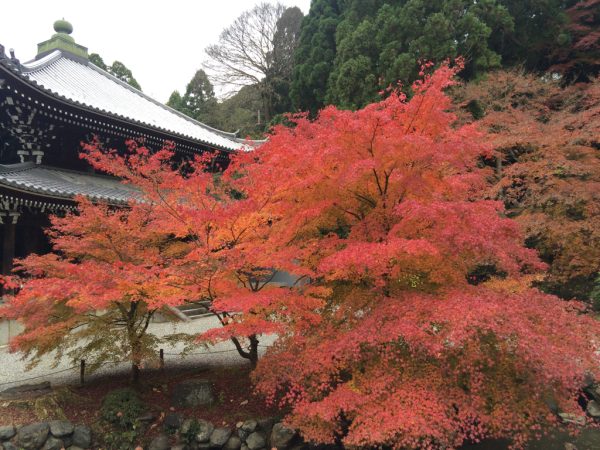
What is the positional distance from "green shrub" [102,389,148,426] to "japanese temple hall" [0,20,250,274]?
4111 mm

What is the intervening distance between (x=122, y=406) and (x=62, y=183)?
523 cm

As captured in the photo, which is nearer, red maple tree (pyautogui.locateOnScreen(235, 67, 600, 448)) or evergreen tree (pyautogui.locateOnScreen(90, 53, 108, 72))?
red maple tree (pyautogui.locateOnScreen(235, 67, 600, 448))

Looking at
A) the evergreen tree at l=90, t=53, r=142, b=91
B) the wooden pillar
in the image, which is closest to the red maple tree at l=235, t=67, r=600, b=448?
the wooden pillar

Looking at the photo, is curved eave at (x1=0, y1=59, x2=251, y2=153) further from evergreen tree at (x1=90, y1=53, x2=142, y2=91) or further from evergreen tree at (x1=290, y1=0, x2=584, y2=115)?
evergreen tree at (x1=90, y1=53, x2=142, y2=91)

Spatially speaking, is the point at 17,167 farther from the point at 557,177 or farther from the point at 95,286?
the point at 557,177

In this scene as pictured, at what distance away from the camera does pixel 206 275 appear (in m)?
5.18

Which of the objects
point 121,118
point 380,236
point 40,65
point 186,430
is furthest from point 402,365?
point 40,65

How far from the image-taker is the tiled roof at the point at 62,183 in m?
7.08

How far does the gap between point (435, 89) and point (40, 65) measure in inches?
478

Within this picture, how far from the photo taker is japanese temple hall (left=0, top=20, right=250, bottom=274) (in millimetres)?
7258

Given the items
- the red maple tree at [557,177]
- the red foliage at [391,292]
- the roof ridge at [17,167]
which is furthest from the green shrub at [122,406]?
the red maple tree at [557,177]

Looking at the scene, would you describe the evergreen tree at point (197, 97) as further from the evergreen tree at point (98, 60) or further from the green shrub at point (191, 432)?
the green shrub at point (191, 432)

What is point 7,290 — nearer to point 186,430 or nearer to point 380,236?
point 186,430

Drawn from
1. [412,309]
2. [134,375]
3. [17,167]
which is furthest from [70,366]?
[412,309]
